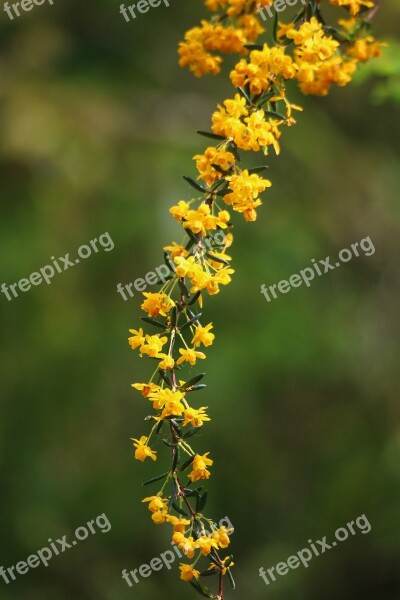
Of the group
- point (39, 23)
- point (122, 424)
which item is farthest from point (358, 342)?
point (39, 23)

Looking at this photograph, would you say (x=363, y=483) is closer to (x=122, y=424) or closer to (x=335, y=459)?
(x=335, y=459)

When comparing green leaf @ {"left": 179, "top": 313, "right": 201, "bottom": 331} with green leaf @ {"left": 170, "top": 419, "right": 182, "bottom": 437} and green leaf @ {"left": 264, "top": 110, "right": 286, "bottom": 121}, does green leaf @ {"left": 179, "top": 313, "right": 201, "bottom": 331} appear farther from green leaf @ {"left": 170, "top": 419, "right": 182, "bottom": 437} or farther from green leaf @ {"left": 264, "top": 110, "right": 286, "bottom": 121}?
green leaf @ {"left": 264, "top": 110, "right": 286, "bottom": 121}

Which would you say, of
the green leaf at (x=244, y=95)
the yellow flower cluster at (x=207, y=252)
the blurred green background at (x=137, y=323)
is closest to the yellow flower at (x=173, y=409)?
the yellow flower cluster at (x=207, y=252)

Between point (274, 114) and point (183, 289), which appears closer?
point (183, 289)

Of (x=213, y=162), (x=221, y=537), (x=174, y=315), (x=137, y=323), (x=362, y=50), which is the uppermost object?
(x=137, y=323)

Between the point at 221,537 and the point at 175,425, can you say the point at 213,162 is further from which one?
the point at 221,537

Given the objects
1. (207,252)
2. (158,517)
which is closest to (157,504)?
(158,517)

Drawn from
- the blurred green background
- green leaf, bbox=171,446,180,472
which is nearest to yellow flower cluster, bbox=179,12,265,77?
green leaf, bbox=171,446,180,472

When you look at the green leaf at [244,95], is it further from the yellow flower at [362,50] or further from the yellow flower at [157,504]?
the yellow flower at [157,504]
